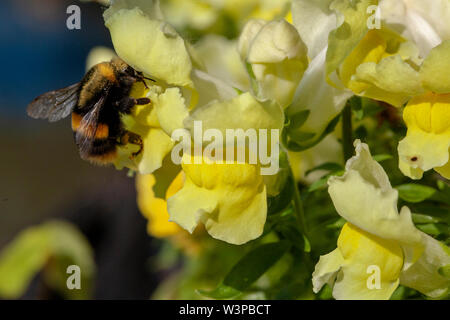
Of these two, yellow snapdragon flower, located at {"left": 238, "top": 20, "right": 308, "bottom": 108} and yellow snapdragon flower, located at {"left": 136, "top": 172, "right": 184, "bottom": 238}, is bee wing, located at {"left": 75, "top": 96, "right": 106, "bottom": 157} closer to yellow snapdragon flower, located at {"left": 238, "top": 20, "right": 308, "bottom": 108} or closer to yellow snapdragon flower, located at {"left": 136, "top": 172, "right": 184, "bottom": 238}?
yellow snapdragon flower, located at {"left": 238, "top": 20, "right": 308, "bottom": 108}

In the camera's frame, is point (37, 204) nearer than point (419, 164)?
No

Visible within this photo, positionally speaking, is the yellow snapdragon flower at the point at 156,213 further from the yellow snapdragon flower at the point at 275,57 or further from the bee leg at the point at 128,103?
the yellow snapdragon flower at the point at 275,57

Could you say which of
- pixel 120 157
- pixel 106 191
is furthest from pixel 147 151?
pixel 106 191

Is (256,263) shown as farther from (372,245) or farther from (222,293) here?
(372,245)

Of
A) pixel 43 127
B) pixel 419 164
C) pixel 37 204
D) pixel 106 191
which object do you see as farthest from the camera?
pixel 43 127

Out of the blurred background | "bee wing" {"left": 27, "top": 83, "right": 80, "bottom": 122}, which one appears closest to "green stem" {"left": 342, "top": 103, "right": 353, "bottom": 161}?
"bee wing" {"left": 27, "top": 83, "right": 80, "bottom": 122}

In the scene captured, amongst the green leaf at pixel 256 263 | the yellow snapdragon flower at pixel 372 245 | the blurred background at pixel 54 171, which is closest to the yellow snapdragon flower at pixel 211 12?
the blurred background at pixel 54 171

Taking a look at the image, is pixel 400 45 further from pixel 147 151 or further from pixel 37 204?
pixel 37 204
